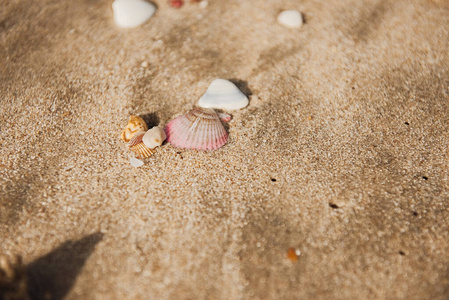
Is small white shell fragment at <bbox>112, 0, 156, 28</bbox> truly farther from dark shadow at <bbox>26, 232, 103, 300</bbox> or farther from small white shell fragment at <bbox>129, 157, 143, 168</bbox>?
dark shadow at <bbox>26, 232, 103, 300</bbox>

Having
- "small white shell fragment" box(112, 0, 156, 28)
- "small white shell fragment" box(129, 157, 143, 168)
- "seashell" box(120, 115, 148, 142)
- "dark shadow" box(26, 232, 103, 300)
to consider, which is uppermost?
"small white shell fragment" box(112, 0, 156, 28)

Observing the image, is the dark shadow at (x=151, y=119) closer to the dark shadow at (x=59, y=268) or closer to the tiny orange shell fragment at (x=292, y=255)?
the dark shadow at (x=59, y=268)

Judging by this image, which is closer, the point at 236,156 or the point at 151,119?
the point at 236,156

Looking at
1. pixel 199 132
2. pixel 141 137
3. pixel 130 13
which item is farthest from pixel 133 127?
pixel 130 13

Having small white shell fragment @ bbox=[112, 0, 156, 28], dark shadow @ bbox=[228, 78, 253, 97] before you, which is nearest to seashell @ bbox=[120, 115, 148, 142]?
dark shadow @ bbox=[228, 78, 253, 97]

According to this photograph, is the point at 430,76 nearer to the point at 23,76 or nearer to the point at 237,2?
the point at 237,2

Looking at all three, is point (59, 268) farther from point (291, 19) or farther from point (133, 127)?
point (291, 19)

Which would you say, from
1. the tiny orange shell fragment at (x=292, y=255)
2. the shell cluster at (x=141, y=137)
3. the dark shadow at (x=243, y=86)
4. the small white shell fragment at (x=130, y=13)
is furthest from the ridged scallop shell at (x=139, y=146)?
the small white shell fragment at (x=130, y=13)

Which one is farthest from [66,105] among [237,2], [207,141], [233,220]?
[237,2]
